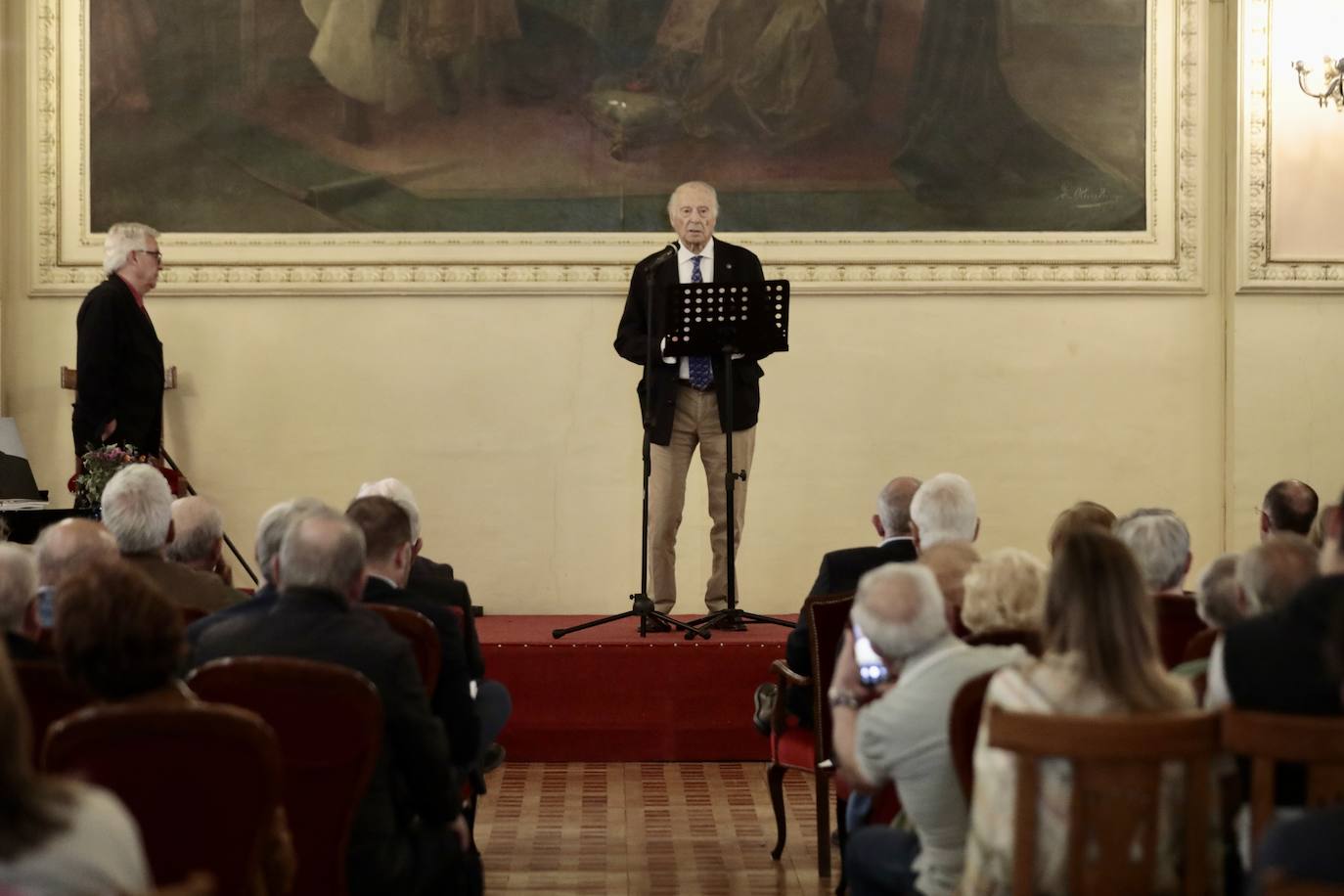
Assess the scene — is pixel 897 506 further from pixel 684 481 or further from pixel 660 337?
pixel 684 481

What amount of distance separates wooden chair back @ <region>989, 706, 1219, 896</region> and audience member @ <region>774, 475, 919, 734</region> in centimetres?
243

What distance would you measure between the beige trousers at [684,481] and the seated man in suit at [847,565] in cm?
215

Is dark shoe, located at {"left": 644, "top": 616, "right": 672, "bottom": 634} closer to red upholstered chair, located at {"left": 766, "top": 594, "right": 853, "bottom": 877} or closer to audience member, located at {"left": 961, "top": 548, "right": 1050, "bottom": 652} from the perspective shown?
red upholstered chair, located at {"left": 766, "top": 594, "right": 853, "bottom": 877}

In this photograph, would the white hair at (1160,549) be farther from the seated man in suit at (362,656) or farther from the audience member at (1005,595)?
the seated man in suit at (362,656)

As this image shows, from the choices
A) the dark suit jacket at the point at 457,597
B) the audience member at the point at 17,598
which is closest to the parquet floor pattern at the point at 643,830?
the dark suit jacket at the point at 457,597

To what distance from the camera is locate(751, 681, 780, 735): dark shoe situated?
224 inches

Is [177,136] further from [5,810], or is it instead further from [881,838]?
[5,810]

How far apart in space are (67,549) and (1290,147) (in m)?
7.30

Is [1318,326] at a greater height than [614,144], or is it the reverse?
[614,144]

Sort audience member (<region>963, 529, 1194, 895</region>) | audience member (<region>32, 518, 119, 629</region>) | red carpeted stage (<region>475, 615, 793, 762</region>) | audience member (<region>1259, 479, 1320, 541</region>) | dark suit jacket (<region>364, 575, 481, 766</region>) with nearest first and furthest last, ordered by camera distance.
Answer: audience member (<region>963, 529, 1194, 895</region>) → dark suit jacket (<region>364, 575, 481, 766</region>) → audience member (<region>32, 518, 119, 629</region>) → audience member (<region>1259, 479, 1320, 541</region>) → red carpeted stage (<region>475, 615, 793, 762</region>)

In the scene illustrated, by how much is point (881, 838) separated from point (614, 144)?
638 centimetres

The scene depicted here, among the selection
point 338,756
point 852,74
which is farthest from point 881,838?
point 852,74

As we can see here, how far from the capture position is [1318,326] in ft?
31.2

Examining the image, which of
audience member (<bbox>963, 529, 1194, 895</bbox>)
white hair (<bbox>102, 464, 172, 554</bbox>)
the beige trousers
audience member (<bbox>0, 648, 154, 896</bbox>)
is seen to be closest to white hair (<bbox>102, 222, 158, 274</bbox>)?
the beige trousers
